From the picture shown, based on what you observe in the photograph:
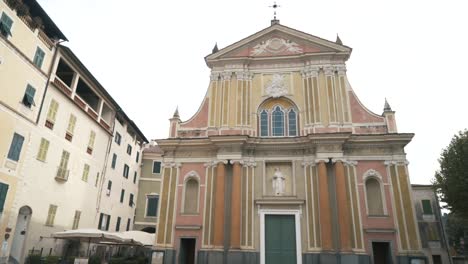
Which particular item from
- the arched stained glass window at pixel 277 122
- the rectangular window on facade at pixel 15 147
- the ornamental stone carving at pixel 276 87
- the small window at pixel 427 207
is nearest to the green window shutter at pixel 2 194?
the rectangular window on facade at pixel 15 147

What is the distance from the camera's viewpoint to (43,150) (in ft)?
58.9

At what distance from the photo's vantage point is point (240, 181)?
1688cm

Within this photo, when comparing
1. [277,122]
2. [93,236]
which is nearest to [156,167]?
[277,122]

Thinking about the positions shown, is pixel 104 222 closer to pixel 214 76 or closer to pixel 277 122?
pixel 214 76

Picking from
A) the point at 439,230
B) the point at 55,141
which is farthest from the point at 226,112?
the point at 439,230

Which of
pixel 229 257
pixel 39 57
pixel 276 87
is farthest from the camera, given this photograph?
pixel 276 87

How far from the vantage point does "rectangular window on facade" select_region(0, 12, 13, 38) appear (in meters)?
14.7

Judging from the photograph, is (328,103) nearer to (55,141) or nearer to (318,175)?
(318,175)

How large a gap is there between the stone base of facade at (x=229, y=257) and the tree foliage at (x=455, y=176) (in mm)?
12763

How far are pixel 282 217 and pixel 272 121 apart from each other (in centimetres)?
572

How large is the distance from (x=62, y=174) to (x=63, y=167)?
49 centimetres

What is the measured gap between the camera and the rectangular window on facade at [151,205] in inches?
1233

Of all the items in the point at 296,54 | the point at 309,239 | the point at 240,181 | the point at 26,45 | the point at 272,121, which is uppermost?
the point at 296,54

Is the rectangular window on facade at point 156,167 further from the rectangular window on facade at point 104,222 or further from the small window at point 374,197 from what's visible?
the small window at point 374,197
